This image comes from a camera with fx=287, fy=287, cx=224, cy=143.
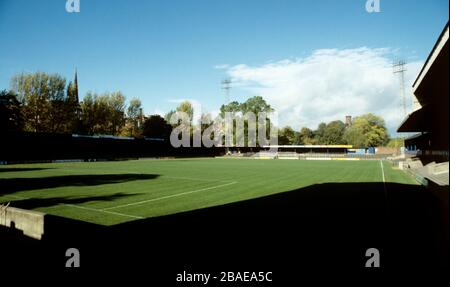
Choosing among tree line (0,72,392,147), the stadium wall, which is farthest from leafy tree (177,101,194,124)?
the stadium wall

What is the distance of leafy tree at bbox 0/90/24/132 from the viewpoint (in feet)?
159

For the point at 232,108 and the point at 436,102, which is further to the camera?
the point at 232,108

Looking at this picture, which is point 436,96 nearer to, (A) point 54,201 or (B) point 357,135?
(A) point 54,201

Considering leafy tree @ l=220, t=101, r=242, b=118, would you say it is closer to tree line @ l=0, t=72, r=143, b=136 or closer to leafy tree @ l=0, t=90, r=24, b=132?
tree line @ l=0, t=72, r=143, b=136

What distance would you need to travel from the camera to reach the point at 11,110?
53.6 m

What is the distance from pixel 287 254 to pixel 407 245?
3.24 m

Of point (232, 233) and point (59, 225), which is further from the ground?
point (59, 225)

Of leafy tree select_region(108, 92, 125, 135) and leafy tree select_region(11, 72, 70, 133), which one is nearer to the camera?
leafy tree select_region(11, 72, 70, 133)

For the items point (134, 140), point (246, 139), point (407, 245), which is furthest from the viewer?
point (246, 139)

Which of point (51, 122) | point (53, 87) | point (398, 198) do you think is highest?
point (53, 87)

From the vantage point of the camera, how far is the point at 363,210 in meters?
11.8

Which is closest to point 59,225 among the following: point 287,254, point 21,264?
point 21,264

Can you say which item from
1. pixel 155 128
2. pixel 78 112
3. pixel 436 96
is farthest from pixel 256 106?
pixel 436 96
